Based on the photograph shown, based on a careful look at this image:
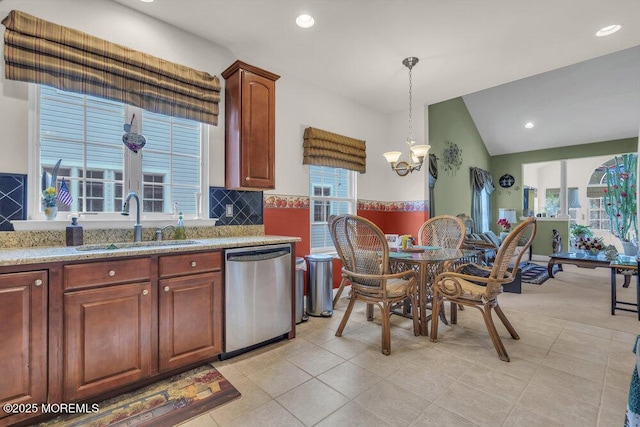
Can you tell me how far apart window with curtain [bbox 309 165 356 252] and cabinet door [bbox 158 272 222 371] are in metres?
1.97

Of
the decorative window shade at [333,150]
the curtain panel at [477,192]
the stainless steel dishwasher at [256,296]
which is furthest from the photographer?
the curtain panel at [477,192]

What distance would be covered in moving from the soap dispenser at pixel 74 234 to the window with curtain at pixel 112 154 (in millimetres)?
168

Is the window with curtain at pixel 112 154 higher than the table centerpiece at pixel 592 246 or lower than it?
higher

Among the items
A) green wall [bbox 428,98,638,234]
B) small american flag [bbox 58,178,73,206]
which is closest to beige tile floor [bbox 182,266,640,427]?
small american flag [bbox 58,178,73,206]

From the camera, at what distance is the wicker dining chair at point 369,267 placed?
2382mm

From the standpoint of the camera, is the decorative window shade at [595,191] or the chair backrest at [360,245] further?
the decorative window shade at [595,191]

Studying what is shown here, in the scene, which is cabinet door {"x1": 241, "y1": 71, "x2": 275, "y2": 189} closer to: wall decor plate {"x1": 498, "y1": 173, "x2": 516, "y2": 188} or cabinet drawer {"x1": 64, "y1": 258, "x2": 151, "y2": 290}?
cabinet drawer {"x1": 64, "y1": 258, "x2": 151, "y2": 290}

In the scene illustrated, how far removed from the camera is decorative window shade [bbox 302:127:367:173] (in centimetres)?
374

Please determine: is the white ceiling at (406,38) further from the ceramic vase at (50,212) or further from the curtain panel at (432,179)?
the ceramic vase at (50,212)

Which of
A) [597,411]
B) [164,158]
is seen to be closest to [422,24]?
[164,158]

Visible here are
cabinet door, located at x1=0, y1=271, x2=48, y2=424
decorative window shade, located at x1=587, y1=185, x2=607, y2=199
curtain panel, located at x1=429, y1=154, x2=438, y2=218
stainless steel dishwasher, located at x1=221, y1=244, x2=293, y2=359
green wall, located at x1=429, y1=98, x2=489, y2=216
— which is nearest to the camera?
cabinet door, located at x1=0, y1=271, x2=48, y2=424

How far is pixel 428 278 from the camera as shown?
3.06 meters

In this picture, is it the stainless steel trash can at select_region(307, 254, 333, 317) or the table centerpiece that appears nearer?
the stainless steel trash can at select_region(307, 254, 333, 317)

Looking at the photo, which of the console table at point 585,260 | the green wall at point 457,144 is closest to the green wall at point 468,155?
the green wall at point 457,144
